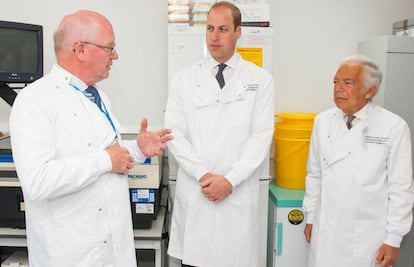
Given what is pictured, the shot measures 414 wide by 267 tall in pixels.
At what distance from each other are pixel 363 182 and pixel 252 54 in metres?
0.93


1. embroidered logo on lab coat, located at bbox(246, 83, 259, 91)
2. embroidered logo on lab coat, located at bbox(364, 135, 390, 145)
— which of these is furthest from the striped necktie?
embroidered logo on lab coat, located at bbox(246, 83, 259, 91)

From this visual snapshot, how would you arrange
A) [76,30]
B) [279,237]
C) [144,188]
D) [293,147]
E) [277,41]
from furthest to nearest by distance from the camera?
[277,41], [293,147], [279,237], [144,188], [76,30]

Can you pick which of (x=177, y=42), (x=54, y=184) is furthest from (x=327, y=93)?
(x=54, y=184)

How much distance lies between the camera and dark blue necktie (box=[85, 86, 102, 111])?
1.43 metres

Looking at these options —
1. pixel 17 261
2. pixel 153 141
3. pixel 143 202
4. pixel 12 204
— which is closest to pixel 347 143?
pixel 153 141

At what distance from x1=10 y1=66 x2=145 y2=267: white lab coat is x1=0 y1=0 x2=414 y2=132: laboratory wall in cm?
122

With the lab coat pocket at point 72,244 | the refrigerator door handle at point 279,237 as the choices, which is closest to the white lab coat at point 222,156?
the refrigerator door handle at point 279,237

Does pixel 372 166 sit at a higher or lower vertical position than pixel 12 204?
higher

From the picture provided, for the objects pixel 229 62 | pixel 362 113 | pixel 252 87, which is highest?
pixel 229 62

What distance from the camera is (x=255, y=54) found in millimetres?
2182

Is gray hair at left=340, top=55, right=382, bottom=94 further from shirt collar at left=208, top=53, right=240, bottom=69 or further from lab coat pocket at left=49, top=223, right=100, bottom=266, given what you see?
lab coat pocket at left=49, top=223, right=100, bottom=266

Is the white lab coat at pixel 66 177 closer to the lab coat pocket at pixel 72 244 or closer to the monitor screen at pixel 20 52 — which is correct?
the lab coat pocket at pixel 72 244

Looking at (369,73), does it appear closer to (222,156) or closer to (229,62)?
(229,62)

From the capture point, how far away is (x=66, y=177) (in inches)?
47.2
